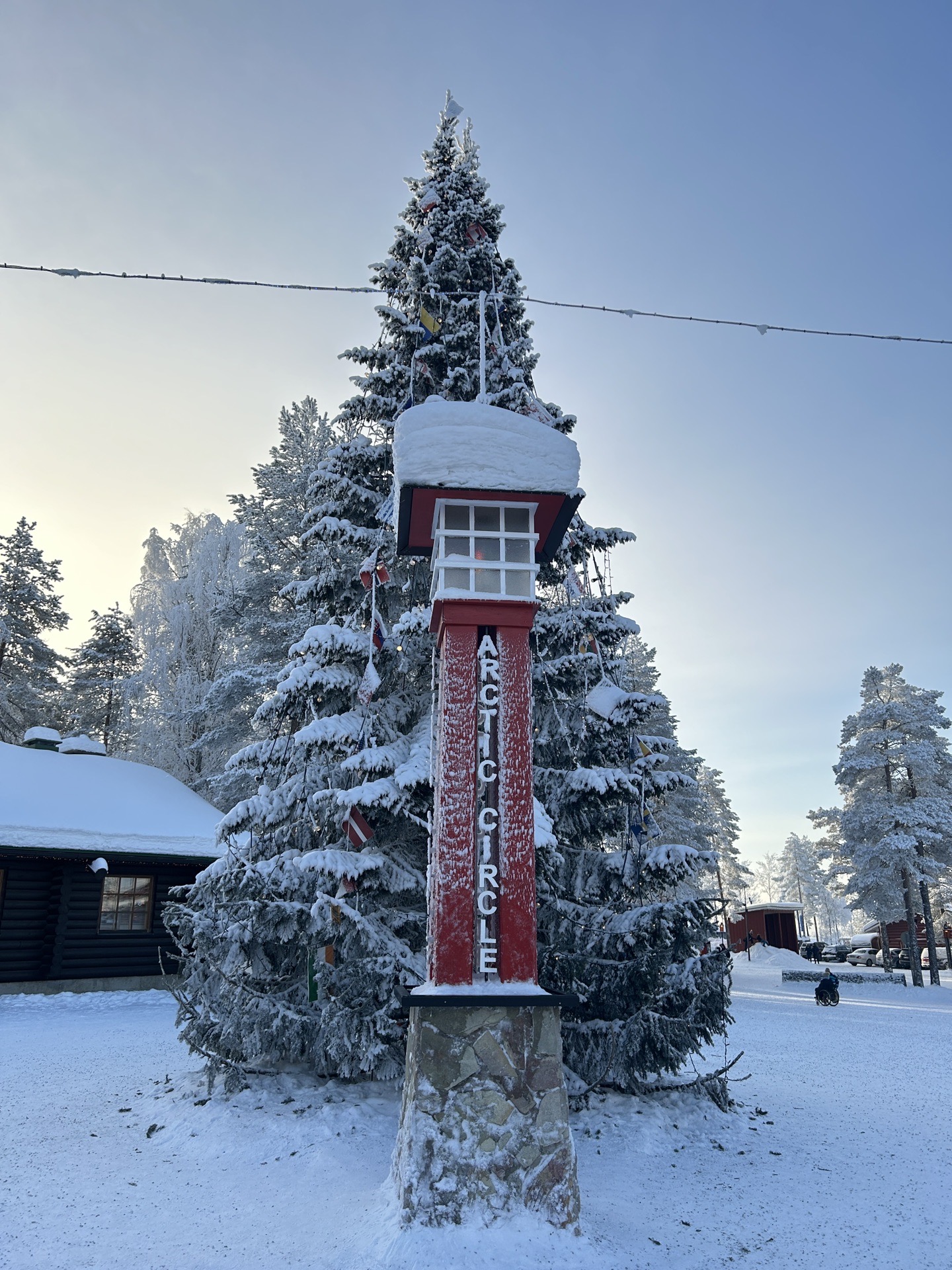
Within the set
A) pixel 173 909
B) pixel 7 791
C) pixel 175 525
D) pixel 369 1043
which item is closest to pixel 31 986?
pixel 7 791

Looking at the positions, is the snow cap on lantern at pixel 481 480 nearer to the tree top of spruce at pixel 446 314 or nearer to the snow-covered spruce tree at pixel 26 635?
the tree top of spruce at pixel 446 314

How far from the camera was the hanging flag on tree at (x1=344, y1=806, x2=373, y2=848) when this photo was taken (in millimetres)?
8578

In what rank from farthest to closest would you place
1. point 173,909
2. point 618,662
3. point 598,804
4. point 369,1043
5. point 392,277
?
point 392,277
point 618,662
point 598,804
point 173,909
point 369,1043

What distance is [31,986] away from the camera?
15.9 m

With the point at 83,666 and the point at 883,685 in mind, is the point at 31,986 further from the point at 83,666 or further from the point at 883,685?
the point at 883,685

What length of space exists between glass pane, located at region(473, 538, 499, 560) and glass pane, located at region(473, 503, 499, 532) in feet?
0.49

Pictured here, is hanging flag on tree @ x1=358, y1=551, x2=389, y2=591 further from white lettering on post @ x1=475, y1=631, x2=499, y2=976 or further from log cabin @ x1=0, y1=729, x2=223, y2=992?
log cabin @ x1=0, y1=729, x2=223, y2=992

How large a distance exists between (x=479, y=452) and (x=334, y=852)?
4438 mm

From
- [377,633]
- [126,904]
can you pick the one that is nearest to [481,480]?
[377,633]

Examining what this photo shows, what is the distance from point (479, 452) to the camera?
23.3 feet

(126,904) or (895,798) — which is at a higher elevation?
(895,798)

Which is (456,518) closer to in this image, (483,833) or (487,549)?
(487,549)

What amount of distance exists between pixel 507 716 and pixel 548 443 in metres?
2.49

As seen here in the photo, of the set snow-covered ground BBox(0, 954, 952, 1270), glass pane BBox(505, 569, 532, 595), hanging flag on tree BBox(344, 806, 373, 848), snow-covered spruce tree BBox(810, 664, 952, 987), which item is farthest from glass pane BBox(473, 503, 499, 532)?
snow-covered spruce tree BBox(810, 664, 952, 987)
